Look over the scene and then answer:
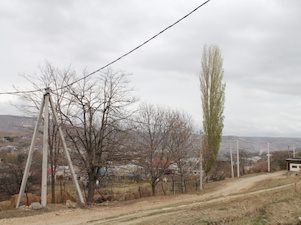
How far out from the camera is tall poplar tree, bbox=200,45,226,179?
97.1 ft

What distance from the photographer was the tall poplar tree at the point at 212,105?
97.1 feet

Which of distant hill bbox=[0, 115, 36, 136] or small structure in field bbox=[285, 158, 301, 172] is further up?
distant hill bbox=[0, 115, 36, 136]

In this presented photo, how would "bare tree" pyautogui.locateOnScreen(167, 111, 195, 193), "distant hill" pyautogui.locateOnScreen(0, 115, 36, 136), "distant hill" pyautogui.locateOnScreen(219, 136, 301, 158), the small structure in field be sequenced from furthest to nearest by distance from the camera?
1. "distant hill" pyautogui.locateOnScreen(219, 136, 301, 158)
2. the small structure in field
3. "bare tree" pyautogui.locateOnScreen(167, 111, 195, 193)
4. "distant hill" pyautogui.locateOnScreen(0, 115, 36, 136)

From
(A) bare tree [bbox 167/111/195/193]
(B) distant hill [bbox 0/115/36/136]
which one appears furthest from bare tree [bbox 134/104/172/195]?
(B) distant hill [bbox 0/115/36/136]

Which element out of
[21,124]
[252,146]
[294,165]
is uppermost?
[21,124]

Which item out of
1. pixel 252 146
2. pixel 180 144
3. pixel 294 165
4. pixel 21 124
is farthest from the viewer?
pixel 252 146

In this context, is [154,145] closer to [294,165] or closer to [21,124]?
[21,124]

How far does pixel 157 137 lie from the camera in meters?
23.4

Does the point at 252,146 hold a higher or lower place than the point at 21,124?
lower

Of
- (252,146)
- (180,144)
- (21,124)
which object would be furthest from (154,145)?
A: (252,146)

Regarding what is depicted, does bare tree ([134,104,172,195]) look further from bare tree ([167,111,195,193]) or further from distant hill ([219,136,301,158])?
distant hill ([219,136,301,158])

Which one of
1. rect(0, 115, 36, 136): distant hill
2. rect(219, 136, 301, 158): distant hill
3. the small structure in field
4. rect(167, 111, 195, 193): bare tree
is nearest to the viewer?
rect(0, 115, 36, 136): distant hill

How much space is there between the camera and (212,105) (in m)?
30.0

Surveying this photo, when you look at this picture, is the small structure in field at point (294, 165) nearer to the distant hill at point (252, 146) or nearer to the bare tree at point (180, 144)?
the distant hill at point (252, 146)
